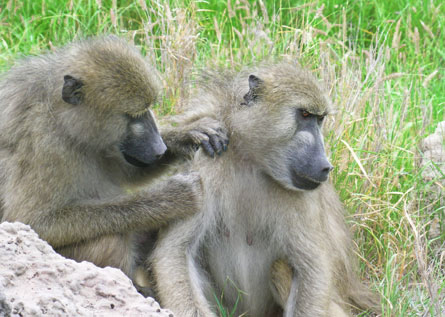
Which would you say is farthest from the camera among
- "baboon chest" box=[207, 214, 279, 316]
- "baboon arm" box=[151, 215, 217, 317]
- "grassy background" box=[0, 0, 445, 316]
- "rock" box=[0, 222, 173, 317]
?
"grassy background" box=[0, 0, 445, 316]

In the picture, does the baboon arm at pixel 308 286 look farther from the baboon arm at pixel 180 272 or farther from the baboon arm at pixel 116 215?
the baboon arm at pixel 116 215

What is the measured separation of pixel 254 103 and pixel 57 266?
1.34 m

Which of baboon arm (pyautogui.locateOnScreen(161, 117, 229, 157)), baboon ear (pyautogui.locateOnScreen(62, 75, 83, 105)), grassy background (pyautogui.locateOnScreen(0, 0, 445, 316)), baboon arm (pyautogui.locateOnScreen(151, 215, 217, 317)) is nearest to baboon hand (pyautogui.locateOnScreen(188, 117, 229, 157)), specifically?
baboon arm (pyautogui.locateOnScreen(161, 117, 229, 157))

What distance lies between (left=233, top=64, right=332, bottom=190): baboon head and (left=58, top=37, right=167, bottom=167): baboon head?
1.41ft

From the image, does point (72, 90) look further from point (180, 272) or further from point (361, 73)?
point (361, 73)

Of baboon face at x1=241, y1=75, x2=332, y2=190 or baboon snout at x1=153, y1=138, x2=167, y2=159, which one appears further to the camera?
baboon snout at x1=153, y1=138, x2=167, y2=159

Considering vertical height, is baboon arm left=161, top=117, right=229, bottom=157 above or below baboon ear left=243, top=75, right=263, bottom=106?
below

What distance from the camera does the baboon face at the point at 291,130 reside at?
12.2 feet

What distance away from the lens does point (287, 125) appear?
3.76 meters

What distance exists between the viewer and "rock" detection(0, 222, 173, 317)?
2.65 meters

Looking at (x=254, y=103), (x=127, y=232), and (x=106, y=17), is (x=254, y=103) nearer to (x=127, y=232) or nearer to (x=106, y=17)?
(x=127, y=232)

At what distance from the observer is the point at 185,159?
407 cm

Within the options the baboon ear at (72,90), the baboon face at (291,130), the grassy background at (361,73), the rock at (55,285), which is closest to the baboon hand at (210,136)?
the baboon face at (291,130)

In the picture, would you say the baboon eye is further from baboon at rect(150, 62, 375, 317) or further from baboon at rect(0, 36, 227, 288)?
baboon at rect(0, 36, 227, 288)
